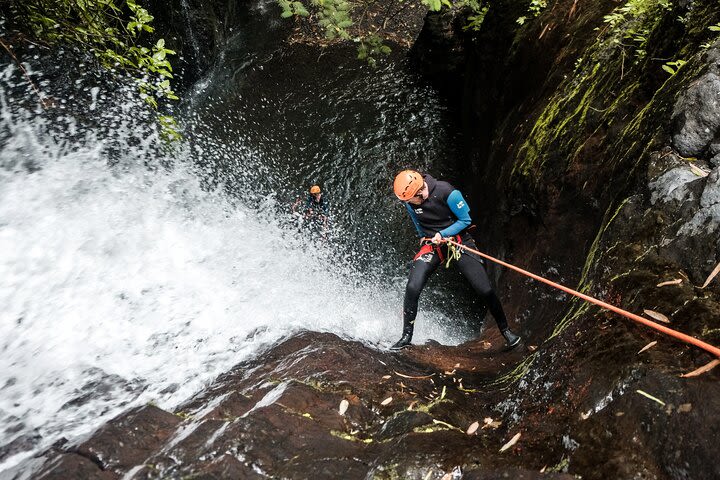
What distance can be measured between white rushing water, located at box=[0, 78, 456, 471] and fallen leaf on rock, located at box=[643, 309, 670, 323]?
347cm

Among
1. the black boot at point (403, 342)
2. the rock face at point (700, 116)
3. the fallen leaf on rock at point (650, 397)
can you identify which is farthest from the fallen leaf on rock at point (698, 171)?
the black boot at point (403, 342)

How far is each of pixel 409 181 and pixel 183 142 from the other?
7948mm

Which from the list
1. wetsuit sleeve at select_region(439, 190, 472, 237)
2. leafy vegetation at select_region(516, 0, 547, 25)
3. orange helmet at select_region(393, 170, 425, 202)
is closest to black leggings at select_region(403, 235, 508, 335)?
wetsuit sleeve at select_region(439, 190, 472, 237)

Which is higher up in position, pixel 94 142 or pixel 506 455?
pixel 94 142

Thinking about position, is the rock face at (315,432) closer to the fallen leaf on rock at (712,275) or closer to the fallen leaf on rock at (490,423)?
the fallen leaf on rock at (490,423)

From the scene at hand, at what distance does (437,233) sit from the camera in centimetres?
541

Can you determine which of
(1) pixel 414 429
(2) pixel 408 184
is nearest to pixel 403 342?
(2) pixel 408 184

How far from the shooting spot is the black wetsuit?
5328mm

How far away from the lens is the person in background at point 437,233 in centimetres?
523

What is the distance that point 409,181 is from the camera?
5141mm

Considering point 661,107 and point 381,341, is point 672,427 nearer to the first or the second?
point 661,107

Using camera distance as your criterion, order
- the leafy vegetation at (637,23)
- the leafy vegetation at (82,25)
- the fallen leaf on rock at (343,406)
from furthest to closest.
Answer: the leafy vegetation at (82,25)
the leafy vegetation at (637,23)
the fallen leaf on rock at (343,406)

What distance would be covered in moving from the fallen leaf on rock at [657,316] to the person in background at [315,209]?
731 centimetres

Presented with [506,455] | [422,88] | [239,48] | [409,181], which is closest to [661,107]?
[409,181]
